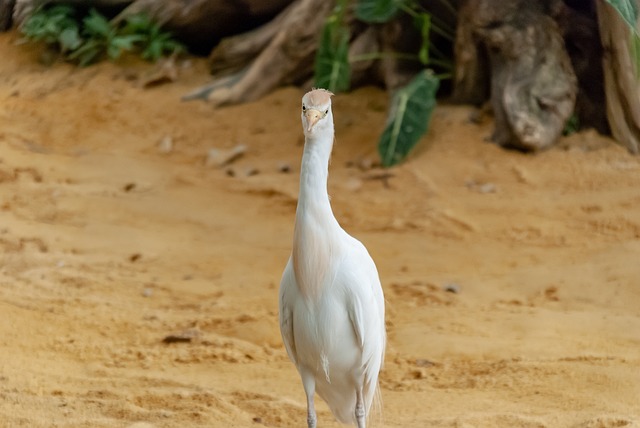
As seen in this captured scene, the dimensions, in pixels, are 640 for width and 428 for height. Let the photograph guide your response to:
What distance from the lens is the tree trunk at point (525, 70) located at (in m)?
6.21

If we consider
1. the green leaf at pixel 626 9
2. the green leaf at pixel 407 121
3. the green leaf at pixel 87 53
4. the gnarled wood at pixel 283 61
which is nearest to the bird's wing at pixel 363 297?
the green leaf at pixel 626 9

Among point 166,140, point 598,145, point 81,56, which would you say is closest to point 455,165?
point 598,145

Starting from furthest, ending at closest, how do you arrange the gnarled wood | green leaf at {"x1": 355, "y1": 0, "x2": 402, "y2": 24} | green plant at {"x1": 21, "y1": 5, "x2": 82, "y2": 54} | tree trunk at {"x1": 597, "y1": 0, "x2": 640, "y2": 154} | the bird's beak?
1. green plant at {"x1": 21, "y1": 5, "x2": 82, "y2": 54}
2. the gnarled wood
3. green leaf at {"x1": 355, "y1": 0, "x2": 402, "y2": 24}
4. tree trunk at {"x1": 597, "y1": 0, "x2": 640, "y2": 154}
5. the bird's beak

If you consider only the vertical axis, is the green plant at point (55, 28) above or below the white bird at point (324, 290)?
below

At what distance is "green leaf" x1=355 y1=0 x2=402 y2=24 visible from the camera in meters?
6.56

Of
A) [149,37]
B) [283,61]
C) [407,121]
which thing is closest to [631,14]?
[407,121]

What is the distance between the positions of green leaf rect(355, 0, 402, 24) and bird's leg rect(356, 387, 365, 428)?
3727 mm

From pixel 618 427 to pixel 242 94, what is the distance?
466cm

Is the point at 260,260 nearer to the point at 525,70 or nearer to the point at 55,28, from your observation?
the point at 525,70

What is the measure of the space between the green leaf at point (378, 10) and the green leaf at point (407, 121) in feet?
1.69

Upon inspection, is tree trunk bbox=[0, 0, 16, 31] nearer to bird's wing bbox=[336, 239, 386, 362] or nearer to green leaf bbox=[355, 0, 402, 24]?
green leaf bbox=[355, 0, 402, 24]

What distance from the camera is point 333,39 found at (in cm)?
677

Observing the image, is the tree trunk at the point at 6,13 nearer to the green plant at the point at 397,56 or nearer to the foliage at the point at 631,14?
the green plant at the point at 397,56

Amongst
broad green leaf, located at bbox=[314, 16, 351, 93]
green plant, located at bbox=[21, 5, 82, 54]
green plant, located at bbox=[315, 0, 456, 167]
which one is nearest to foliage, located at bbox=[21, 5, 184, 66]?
green plant, located at bbox=[21, 5, 82, 54]
